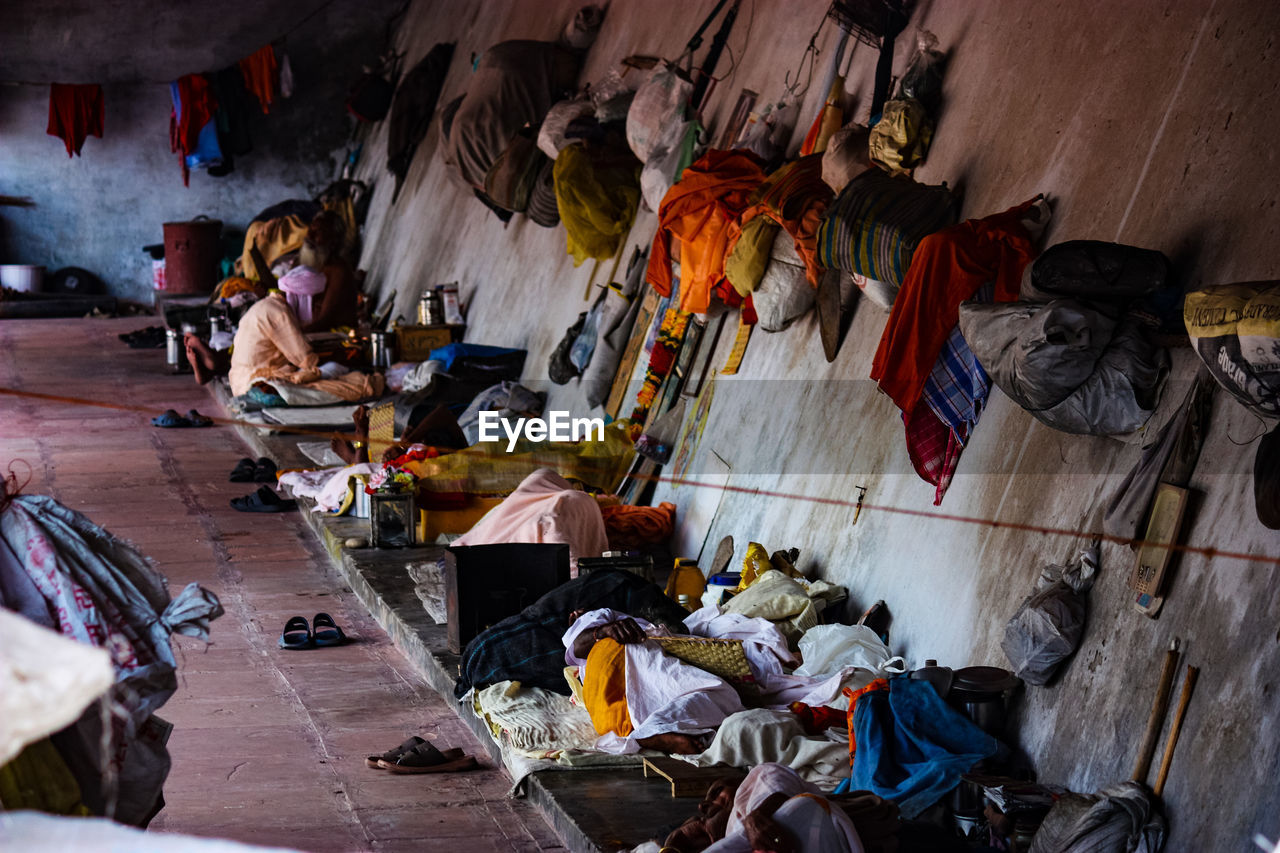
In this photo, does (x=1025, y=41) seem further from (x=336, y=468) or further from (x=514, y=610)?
(x=336, y=468)

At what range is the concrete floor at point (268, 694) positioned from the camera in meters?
4.31

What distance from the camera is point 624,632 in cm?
501

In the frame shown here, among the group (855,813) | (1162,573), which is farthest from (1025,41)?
(855,813)

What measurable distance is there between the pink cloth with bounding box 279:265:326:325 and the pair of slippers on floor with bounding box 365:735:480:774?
8943mm

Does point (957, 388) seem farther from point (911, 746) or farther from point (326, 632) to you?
point (326, 632)

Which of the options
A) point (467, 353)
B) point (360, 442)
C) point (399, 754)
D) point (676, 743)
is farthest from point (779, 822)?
point (467, 353)

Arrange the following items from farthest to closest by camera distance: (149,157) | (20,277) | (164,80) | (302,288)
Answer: (149,157), (164,80), (20,277), (302,288)

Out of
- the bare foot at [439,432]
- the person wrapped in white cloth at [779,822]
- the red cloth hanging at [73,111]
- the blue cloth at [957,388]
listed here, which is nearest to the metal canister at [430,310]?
the bare foot at [439,432]

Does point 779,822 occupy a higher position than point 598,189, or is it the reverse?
point 598,189

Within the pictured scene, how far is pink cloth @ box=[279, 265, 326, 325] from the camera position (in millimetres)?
13258

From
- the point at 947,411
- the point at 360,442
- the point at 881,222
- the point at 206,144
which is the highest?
the point at 881,222

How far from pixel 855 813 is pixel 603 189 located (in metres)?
6.12

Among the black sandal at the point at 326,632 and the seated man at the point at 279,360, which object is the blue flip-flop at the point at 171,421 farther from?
the black sandal at the point at 326,632

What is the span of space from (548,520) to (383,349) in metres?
5.68
